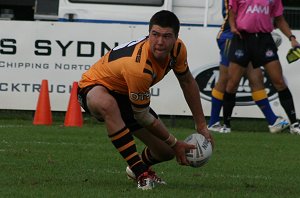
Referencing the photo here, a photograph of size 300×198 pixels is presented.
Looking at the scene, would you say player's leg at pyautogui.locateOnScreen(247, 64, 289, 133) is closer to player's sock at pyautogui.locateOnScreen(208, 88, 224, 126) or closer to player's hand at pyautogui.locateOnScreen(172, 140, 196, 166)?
player's sock at pyautogui.locateOnScreen(208, 88, 224, 126)

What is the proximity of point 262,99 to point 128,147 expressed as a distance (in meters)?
6.34

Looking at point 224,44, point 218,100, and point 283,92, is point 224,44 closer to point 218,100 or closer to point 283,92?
point 218,100

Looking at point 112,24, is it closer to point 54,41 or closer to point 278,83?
point 54,41

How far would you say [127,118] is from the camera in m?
7.97

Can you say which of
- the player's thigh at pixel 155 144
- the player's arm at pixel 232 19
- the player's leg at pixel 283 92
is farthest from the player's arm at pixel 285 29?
the player's thigh at pixel 155 144

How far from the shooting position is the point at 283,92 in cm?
1345

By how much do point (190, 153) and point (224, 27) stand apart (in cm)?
639

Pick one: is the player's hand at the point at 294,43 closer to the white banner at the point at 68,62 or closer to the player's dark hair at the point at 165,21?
the white banner at the point at 68,62

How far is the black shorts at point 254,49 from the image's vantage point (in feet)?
43.3

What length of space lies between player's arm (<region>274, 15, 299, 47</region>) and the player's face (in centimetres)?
626

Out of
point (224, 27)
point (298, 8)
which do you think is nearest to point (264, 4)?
point (224, 27)

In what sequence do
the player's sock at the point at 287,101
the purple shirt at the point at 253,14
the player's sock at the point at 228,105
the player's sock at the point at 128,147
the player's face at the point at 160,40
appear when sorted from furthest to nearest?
the player's sock at the point at 228,105 < the player's sock at the point at 287,101 < the purple shirt at the point at 253,14 < the player's sock at the point at 128,147 < the player's face at the point at 160,40

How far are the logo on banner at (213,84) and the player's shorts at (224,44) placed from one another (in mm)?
625

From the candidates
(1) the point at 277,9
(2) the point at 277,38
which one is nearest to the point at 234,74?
(1) the point at 277,9
